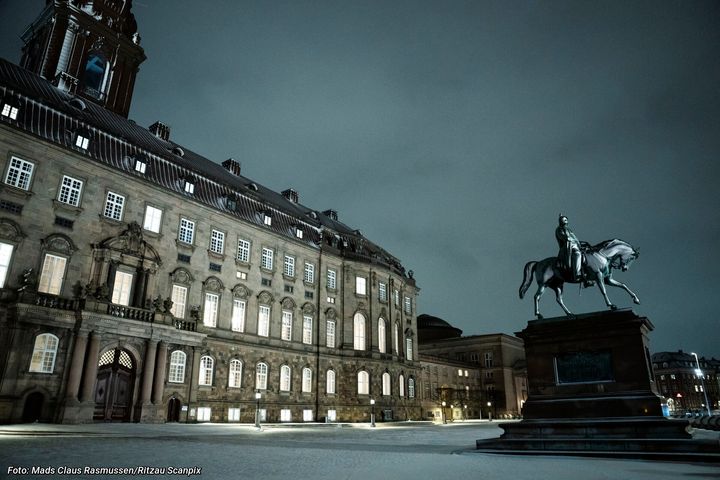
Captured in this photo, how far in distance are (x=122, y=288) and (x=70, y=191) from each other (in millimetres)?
7372

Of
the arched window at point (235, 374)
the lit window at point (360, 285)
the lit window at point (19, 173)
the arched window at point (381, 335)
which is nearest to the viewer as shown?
the lit window at point (19, 173)

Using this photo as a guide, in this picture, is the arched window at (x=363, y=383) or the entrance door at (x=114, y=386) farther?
the arched window at (x=363, y=383)

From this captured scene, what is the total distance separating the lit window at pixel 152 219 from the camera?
3472 cm

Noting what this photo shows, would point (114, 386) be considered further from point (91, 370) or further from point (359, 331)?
point (359, 331)

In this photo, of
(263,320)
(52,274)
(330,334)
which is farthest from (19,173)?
(330,334)

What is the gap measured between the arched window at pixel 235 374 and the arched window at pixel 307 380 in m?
8.01

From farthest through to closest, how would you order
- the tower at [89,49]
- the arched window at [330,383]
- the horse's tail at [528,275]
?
the arched window at [330,383] < the tower at [89,49] < the horse's tail at [528,275]

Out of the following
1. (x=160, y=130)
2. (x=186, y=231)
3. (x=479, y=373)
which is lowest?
(x=479, y=373)

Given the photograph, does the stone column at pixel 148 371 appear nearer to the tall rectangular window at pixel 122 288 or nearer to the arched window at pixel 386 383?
the tall rectangular window at pixel 122 288

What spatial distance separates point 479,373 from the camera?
85.4 m

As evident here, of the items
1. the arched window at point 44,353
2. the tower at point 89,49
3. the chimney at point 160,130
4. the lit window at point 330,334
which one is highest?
the tower at point 89,49

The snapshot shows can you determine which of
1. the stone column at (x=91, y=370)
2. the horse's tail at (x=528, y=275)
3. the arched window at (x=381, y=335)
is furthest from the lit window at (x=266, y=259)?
the horse's tail at (x=528, y=275)

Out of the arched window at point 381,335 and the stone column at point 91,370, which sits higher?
the arched window at point 381,335

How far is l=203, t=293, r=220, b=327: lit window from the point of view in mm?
37312
